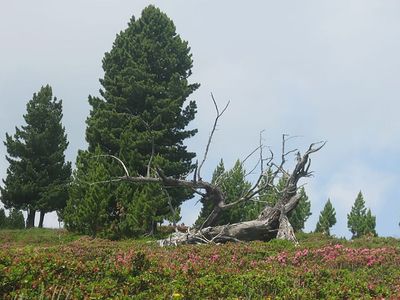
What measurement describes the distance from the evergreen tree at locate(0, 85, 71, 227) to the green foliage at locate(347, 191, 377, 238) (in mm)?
28277

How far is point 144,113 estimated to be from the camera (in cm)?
3334

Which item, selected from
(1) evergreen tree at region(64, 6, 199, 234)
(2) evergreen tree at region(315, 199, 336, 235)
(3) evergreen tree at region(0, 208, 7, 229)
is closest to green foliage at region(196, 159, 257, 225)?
(1) evergreen tree at region(64, 6, 199, 234)

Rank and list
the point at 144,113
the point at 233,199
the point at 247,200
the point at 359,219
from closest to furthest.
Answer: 1. the point at 247,200
2. the point at 144,113
3. the point at 233,199
4. the point at 359,219

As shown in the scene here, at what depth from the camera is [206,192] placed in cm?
2481

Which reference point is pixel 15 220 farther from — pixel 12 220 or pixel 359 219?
pixel 359 219

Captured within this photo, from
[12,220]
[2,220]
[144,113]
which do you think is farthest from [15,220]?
[144,113]

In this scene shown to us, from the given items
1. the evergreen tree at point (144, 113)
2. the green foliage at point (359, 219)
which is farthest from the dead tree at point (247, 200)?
the green foliage at point (359, 219)

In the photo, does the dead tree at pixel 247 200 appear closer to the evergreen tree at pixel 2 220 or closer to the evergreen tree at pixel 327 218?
the evergreen tree at pixel 2 220

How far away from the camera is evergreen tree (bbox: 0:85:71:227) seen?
1556 inches

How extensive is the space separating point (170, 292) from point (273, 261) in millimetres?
6457

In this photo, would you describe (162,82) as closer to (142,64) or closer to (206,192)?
(142,64)

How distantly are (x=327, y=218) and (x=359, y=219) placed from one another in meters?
3.16

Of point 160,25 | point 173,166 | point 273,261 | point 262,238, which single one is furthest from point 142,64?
point 273,261

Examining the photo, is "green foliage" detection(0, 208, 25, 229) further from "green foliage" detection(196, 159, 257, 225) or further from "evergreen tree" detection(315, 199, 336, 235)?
"evergreen tree" detection(315, 199, 336, 235)
